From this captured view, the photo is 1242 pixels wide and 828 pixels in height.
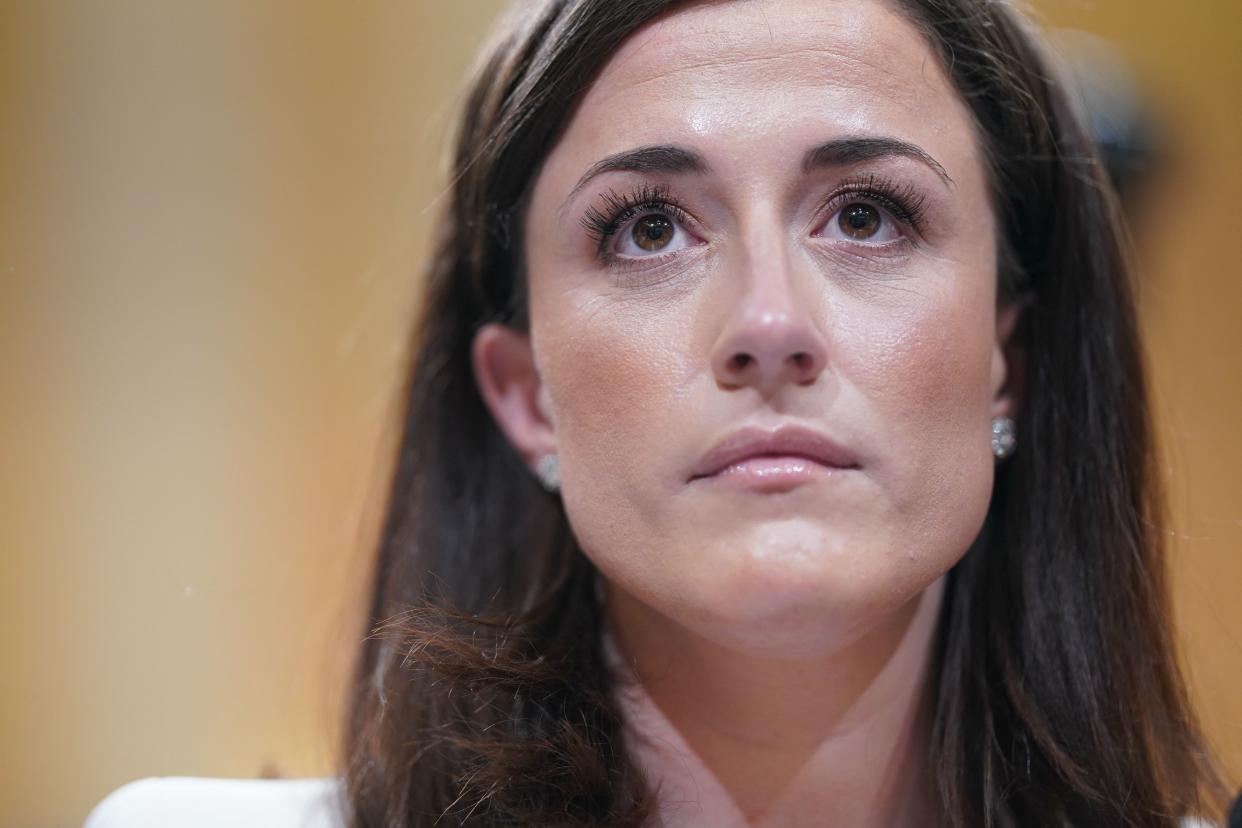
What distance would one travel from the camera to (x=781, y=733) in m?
1.06

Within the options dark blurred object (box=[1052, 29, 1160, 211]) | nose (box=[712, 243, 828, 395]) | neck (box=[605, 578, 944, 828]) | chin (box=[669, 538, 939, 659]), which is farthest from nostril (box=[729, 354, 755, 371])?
dark blurred object (box=[1052, 29, 1160, 211])

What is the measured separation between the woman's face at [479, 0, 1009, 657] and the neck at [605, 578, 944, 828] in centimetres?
8

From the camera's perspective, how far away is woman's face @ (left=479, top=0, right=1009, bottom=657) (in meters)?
0.92

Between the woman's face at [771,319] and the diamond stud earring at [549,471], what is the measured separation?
8cm

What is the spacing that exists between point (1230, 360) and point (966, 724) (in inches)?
26.6

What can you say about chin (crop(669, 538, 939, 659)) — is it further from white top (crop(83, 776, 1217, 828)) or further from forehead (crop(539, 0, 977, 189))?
white top (crop(83, 776, 1217, 828))

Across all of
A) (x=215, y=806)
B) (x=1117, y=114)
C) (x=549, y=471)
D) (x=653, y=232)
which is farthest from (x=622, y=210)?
(x=1117, y=114)

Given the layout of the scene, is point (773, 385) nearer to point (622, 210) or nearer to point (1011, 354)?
point (622, 210)

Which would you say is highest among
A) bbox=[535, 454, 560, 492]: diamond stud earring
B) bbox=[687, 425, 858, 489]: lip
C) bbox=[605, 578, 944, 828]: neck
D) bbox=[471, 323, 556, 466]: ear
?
bbox=[471, 323, 556, 466]: ear

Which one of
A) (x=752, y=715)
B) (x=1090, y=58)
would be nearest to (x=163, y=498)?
(x=752, y=715)

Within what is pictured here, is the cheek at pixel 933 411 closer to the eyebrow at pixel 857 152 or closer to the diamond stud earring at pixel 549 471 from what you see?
the eyebrow at pixel 857 152

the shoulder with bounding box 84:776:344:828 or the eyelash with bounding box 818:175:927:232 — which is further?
the shoulder with bounding box 84:776:344:828

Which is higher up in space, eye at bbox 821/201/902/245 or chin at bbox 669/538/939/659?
eye at bbox 821/201/902/245

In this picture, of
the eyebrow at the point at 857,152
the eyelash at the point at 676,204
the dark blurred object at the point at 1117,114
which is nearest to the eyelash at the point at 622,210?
the eyelash at the point at 676,204
